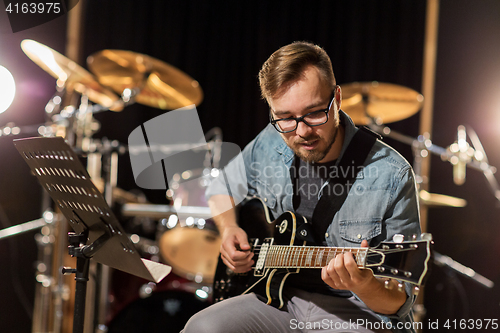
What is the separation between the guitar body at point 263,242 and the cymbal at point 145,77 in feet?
4.95

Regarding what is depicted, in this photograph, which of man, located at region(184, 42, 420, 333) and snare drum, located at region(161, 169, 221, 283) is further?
snare drum, located at region(161, 169, 221, 283)

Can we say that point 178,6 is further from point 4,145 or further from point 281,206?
point 281,206

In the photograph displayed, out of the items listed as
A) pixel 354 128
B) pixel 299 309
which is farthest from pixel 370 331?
pixel 354 128

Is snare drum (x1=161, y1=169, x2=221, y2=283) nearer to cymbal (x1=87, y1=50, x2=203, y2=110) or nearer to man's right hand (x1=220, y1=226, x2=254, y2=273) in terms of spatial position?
cymbal (x1=87, y1=50, x2=203, y2=110)

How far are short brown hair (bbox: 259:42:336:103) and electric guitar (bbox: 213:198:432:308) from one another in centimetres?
51

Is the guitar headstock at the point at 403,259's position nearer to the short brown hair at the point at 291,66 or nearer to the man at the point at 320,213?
the man at the point at 320,213

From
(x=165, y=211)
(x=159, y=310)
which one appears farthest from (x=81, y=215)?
(x=165, y=211)

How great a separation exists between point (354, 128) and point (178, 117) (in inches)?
129

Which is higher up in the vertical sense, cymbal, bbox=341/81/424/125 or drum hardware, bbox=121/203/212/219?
cymbal, bbox=341/81/424/125

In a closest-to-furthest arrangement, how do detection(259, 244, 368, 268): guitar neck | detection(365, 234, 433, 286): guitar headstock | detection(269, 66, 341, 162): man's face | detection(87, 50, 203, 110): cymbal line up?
detection(365, 234, 433, 286): guitar headstock, detection(259, 244, 368, 268): guitar neck, detection(269, 66, 341, 162): man's face, detection(87, 50, 203, 110): cymbal

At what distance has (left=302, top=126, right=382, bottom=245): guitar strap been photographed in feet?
5.50

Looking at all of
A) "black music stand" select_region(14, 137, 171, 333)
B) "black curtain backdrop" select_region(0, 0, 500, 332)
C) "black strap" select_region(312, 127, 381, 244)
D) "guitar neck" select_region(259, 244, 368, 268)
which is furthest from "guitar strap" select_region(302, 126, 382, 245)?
"black curtain backdrop" select_region(0, 0, 500, 332)

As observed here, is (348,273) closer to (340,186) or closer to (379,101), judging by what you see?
(340,186)

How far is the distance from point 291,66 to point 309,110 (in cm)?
19
